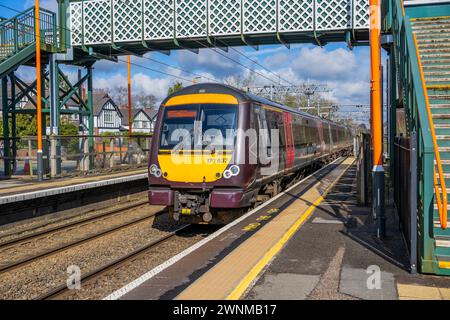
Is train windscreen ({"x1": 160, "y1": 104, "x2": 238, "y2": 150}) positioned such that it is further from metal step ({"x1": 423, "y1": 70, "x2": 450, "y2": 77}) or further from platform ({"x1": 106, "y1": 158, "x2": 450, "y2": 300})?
metal step ({"x1": 423, "y1": 70, "x2": 450, "y2": 77})

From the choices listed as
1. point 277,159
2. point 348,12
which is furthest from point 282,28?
point 277,159

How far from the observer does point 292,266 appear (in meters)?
5.89

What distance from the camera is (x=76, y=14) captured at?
1902 centimetres

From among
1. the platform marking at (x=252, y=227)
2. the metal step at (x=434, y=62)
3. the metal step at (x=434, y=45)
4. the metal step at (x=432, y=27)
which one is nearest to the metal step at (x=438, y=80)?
the metal step at (x=434, y=62)

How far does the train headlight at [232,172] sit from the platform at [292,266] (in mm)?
942

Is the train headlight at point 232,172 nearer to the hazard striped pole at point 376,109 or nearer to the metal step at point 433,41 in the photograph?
the hazard striped pole at point 376,109

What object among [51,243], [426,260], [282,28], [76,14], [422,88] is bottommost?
[51,243]

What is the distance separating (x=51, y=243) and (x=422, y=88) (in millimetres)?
7725

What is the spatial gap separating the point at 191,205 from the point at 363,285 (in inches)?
175

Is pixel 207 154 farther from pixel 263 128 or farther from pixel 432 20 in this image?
pixel 432 20

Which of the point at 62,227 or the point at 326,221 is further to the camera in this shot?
the point at 62,227

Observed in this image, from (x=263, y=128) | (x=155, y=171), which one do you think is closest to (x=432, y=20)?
(x=263, y=128)
